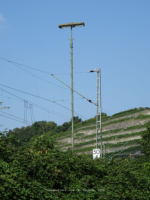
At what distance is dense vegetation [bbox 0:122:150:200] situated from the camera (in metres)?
10.3

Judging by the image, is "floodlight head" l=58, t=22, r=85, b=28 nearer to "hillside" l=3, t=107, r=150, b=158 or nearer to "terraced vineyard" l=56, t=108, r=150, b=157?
"hillside" l=3, t=107, r=150, b=158

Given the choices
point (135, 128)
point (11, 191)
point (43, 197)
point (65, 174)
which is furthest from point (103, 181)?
point (135, 128)

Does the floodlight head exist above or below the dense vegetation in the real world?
above

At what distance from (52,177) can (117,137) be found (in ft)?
193

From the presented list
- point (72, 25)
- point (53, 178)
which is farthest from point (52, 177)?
point (72, 25)

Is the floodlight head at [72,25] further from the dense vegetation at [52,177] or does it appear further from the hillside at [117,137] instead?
the hillside at [117,137]

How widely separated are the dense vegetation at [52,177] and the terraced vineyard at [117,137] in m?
42.2

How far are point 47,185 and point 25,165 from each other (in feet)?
3.39

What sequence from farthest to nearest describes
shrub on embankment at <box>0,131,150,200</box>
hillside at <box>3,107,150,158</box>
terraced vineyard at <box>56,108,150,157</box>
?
1. terraced vineyard at <box>56,108,150,157</box>
2. hillside at <box>3,107,150,158</box>
3. shrub on embankment at <box>0,131,150,200</box>

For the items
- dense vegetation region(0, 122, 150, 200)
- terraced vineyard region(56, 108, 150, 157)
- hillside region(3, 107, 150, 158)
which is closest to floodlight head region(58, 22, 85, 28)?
dense vegetation region(0, 122, 150, 200)

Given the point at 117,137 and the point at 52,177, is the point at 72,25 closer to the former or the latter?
the point at 52,177

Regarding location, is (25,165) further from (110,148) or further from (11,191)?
(110,148)

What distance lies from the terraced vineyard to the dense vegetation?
42156 mm

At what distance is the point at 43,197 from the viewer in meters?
10.5
